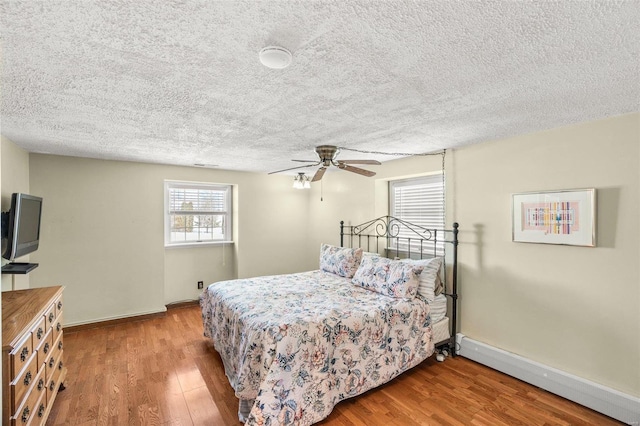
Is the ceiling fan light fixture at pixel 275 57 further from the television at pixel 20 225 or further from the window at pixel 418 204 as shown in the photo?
the window at pixel 418 204

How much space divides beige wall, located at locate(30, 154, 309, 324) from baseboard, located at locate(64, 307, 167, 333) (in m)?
0.03

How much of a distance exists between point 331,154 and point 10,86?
7.44 ft

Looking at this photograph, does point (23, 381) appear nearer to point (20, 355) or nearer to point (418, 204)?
point (20, 355)

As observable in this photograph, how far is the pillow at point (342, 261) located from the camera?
3731mm

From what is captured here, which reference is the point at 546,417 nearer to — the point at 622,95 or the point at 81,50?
the point at 622,95

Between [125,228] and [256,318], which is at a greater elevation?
[125,228]

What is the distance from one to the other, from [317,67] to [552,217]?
2.31 metres

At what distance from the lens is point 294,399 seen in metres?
2.02

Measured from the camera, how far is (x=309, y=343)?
2150 mm

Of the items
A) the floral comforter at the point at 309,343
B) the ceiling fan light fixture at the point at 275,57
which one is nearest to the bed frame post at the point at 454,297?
the floral comforter at the point at 309,343

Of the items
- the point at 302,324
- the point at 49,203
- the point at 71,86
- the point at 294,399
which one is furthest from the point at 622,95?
the point at 49,203

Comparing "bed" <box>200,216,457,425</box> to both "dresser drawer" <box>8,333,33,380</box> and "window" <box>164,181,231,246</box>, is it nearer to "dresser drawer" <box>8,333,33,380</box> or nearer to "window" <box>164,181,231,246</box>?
"dresser drawer" <box>8,333,33,380</box>

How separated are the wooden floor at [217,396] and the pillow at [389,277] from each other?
753 mm

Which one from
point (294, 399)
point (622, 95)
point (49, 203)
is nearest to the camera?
point (622, 95)
